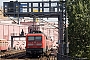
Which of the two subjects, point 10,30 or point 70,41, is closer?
point 70,41

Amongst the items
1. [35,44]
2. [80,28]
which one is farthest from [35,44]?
[80,28]

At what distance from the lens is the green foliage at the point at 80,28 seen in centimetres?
2098

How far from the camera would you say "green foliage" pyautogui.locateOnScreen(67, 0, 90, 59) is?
21.0 m

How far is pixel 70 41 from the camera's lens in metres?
22.5

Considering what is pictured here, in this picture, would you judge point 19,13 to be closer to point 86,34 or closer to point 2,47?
point 2,47

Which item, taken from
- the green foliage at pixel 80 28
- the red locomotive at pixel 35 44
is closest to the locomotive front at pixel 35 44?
the red locomotive at pixel 35 44

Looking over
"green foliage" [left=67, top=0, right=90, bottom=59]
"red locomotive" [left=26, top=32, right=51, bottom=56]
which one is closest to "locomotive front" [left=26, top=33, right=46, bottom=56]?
"red locomotive" [left=26, top=32, right=51, bottom=56]

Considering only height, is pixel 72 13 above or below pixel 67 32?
above

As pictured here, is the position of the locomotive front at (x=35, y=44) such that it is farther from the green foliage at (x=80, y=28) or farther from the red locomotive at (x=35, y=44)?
the green foliage at (x=80, y=28)

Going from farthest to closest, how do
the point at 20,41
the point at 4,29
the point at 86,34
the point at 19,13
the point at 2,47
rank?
the point at 20,41 < the point at 4,29 < the point at 2,47 < the point at 19,13 < the point at 86,34

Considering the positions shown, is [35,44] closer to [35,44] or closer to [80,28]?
[35,44]

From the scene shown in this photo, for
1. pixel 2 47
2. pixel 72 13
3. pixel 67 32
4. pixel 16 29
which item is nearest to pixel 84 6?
pixel 72 13

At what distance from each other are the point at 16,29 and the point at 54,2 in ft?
122

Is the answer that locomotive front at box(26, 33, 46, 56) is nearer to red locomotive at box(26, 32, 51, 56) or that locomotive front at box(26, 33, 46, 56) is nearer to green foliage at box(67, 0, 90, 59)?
red locomotive at box(26, 32, 51, 56)
